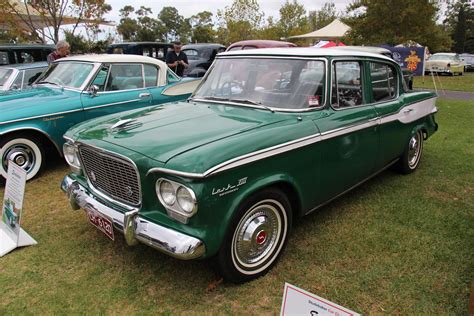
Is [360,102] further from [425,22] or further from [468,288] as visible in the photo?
[425,22]

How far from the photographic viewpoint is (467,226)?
3.72 meters

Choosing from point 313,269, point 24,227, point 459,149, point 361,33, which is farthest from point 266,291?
point 361,33

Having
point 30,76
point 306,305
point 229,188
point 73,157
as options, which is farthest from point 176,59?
point 306,305

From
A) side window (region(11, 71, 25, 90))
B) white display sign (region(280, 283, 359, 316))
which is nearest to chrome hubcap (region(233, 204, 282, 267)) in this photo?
white display sign (region(280, 283, 359, 316))

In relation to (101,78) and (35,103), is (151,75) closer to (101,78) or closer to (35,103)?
(101,78)

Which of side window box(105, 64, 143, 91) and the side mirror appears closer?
the side mirror

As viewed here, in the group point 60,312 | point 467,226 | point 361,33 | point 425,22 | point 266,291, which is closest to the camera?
point 60,312

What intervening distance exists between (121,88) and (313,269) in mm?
4256

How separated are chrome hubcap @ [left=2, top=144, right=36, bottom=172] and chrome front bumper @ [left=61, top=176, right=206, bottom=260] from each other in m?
2.63

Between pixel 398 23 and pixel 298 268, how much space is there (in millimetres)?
20601

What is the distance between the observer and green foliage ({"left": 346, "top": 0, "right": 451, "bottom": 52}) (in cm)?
1975

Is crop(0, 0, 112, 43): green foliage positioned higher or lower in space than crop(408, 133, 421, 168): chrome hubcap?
higher

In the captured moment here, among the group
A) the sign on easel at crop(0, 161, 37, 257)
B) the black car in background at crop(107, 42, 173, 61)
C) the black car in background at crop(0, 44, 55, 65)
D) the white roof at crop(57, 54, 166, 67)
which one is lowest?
the sign on easel at crop(0, 161, 37, 257)

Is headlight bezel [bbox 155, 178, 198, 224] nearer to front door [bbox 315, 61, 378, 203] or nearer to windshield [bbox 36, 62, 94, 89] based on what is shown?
front door [bbox 315, 61, 378, 203]
